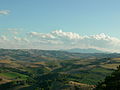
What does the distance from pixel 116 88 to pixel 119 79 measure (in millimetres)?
8634

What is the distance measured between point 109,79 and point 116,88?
603 inches

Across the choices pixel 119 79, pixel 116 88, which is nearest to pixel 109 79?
pixel 119 79

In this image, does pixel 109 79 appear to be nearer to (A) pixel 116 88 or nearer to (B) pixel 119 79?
(B) pixel 119 79

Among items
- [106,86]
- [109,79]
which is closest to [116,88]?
[106,86]

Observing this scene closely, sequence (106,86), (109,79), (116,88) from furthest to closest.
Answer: (109,79) < (106,86) < (116,88)

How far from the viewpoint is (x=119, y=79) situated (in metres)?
102

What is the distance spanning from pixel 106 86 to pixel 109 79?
28.9 ft

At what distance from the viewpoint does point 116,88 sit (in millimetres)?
94688

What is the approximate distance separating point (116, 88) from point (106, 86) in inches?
302

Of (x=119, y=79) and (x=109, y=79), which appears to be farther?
(x=109, y=79)

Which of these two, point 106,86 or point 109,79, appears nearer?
point 106,86

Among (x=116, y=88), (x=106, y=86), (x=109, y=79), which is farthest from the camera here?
(x=109, y=79)
